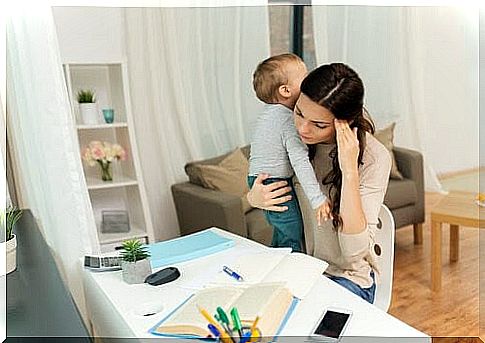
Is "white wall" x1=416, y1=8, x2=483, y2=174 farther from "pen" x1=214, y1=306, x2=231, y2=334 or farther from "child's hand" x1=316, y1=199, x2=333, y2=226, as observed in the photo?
"pen" x1=214, y1=306, x2=231, y2=334

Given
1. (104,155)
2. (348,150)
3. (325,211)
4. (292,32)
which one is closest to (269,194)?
(325,211)

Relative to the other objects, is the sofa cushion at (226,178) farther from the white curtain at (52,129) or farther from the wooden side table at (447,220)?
the white curtain at (52,129)

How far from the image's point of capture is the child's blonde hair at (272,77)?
1.60 m

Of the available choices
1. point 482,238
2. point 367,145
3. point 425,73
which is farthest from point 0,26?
point 425,73

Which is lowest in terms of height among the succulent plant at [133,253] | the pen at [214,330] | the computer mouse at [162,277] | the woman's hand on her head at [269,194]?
the computer mouse at [162,277]

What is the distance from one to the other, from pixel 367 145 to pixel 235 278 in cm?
A: 47

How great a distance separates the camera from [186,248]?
158 cm

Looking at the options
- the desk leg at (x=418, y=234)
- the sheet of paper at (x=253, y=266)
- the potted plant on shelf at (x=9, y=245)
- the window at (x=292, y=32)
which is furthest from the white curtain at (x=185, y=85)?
the sheet of paper at (x=253, y=266)

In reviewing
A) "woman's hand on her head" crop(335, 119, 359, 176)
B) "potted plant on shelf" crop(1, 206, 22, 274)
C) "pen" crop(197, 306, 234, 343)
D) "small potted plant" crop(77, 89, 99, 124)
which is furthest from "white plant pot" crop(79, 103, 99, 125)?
"pen" crop(197, 306, 234, 343)

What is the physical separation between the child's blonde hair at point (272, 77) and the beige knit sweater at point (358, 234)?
0.19 m

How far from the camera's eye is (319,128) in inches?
57.0

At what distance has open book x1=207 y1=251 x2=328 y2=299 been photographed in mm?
1273

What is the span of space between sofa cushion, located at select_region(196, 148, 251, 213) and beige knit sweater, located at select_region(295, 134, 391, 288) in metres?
1.29

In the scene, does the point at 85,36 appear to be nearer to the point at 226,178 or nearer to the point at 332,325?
the point at 226,178
